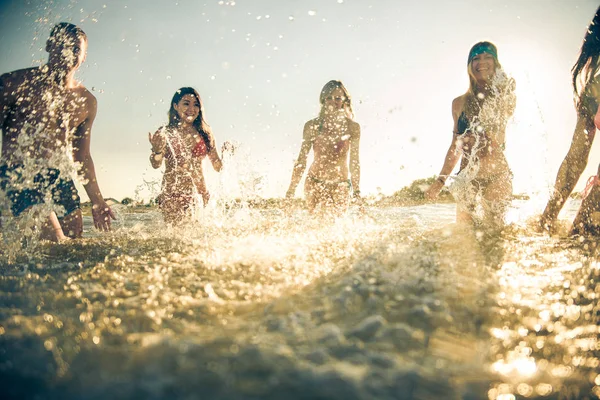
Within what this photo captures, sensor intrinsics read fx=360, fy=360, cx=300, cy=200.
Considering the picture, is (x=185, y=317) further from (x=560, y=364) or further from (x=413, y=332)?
(x=560, y=364)

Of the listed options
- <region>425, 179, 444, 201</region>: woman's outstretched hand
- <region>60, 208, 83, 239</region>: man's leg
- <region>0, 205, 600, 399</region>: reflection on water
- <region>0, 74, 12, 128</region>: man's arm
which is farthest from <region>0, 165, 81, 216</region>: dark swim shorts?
<region>425, 179, 444, 201</region>: woman's outstretched hand

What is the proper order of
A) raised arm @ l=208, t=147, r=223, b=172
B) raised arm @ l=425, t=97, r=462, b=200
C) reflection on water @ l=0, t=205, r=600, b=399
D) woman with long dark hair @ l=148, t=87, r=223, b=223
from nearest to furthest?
reflection on water @ l=0, t=205, r=600, b=399, raised arm @ l=425, t=97, r=462, b=200, woman with long dark hair @ l=148, t=87, r=223, b=223, raised arm @ l=208, t=147, r=223, b=172

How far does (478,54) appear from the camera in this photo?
4.61 meters

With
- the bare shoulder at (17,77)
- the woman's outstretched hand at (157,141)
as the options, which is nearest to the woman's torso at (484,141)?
the woman's outstretched hand at (157,141)

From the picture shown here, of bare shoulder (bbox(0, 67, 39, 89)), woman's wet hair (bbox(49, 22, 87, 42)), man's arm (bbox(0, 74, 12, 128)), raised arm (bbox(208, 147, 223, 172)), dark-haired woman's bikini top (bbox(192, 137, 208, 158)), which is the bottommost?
raised arm (bbox(208, 147, 223, 172))

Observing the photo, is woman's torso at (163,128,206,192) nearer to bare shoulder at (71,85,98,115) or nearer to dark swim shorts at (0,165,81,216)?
bare shoulder at (71,85,98,115)

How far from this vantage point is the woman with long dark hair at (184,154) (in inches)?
234

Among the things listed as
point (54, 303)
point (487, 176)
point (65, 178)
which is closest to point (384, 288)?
point (54, 303)

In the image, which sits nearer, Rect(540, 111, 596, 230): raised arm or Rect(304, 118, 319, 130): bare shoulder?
Rect(540, 111, 596, 230): raised arm

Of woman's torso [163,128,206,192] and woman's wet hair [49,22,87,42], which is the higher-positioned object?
woman's wet hair [49,22,87,42]

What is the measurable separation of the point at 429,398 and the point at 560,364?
1.67 feet

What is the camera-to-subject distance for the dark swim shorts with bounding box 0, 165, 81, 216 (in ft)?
12.0

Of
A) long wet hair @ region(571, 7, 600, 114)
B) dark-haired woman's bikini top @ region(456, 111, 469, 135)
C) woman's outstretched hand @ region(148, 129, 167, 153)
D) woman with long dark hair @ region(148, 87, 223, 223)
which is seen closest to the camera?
long wet hair @ region(571, 7, 600, 114)

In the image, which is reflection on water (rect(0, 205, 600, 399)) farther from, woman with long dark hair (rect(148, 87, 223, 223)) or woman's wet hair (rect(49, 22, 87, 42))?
woman with long dark hair (rect(148, 87, 223, 223))
